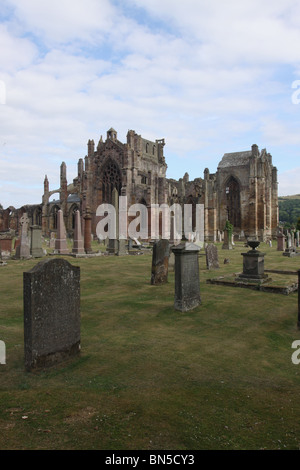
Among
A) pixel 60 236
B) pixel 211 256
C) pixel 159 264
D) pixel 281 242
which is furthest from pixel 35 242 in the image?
pixel 281 242

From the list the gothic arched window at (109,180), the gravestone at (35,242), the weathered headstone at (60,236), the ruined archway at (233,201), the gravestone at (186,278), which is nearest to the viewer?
the gravestone at (186,278)

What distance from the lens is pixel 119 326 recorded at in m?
5.67

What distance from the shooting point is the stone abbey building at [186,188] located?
39.1 meters

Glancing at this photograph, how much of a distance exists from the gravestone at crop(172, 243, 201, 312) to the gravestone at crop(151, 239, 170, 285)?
8.37ft

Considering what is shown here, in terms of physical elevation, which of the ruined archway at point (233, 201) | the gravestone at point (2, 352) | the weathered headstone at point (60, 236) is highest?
the ruined archway at point (233, 201)

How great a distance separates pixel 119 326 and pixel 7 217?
52077 millimetres

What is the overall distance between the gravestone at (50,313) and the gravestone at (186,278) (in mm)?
2859

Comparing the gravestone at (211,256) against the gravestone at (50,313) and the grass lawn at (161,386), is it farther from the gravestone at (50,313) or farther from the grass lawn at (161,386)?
the gravestone at (50,313)

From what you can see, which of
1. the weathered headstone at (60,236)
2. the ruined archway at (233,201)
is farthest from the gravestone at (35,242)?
the ruined archway at (233,201)

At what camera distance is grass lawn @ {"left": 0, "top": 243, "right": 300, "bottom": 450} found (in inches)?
106

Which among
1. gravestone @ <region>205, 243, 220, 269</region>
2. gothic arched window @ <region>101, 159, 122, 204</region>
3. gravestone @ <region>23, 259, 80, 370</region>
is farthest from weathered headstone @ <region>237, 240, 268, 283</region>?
gothic arched window @ <region>101, 159, 122, 204</region>

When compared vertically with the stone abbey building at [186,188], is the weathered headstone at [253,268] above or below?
below

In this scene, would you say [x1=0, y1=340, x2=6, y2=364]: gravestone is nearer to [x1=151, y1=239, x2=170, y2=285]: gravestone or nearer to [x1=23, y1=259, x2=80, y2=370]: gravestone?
[x1=23, y1=259, x2=80, y2=370]: gravestone
